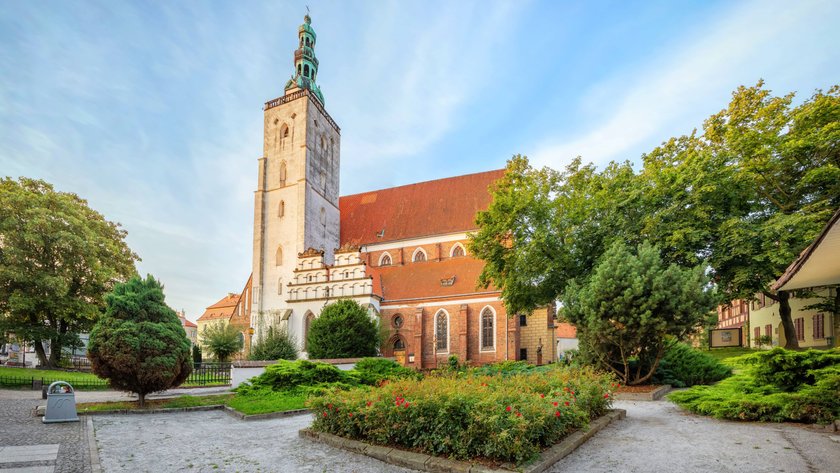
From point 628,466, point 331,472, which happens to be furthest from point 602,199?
point 331,472

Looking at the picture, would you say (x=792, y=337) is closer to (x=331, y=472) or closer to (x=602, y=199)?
(x=602, y=199)

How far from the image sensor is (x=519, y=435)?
5645 mm

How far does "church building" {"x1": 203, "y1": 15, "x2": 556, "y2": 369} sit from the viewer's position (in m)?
31.2

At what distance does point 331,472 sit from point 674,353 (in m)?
12.9

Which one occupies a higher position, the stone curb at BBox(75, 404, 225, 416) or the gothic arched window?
the gothic arched window

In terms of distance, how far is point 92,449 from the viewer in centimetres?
707

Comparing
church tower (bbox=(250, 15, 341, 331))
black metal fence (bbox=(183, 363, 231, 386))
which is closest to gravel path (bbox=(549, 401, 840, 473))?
black metal fence (bbox=(183, 363, 231, 386))

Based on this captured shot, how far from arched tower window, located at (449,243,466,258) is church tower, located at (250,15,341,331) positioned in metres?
10.8

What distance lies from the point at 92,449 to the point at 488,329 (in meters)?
25.5

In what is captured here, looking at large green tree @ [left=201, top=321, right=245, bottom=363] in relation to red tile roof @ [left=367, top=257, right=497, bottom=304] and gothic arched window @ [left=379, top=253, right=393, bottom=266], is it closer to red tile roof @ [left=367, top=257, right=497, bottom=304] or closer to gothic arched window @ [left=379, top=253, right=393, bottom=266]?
red tile roof @ [left=367, top=257, right=497, bottom=304]

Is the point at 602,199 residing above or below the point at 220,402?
above

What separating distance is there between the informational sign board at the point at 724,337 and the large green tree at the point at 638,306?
2853cm

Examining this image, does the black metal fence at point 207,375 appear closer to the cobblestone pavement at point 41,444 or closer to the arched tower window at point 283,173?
the cobblestone pavement at point 41,444

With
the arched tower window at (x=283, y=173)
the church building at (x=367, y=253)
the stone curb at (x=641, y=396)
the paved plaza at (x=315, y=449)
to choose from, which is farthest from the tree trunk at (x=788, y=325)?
the arched tower window at (x=283, y=173)
